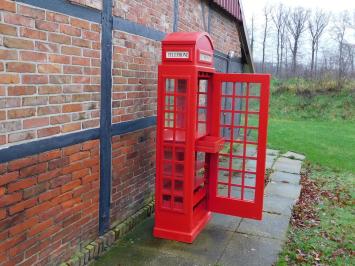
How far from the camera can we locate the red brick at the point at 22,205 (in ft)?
10.2

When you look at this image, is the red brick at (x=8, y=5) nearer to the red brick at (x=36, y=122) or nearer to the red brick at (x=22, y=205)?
the red brick at (x=36, y=122)

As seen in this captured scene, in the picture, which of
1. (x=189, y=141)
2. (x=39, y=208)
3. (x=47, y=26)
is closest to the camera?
(x=47, y=26)

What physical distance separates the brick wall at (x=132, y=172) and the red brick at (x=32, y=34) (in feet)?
5.10

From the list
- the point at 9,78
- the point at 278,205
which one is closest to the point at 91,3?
the point at 9,78

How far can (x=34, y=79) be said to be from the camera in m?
3.21

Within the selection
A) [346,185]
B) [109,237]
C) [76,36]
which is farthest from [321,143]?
[76,36]

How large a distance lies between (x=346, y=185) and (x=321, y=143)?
4.83 meters

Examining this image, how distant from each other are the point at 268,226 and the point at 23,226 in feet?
10.9

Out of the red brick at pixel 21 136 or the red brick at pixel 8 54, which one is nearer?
the red brick at pixel 8 54

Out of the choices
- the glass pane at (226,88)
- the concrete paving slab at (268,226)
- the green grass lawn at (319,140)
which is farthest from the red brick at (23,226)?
the green grass lawn at (319,140)

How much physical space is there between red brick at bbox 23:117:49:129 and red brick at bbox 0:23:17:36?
0.67 meters

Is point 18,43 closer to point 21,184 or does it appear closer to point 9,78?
point 9,78

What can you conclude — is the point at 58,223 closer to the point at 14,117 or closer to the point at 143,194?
the point at 14,117

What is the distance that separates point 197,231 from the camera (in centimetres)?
491
